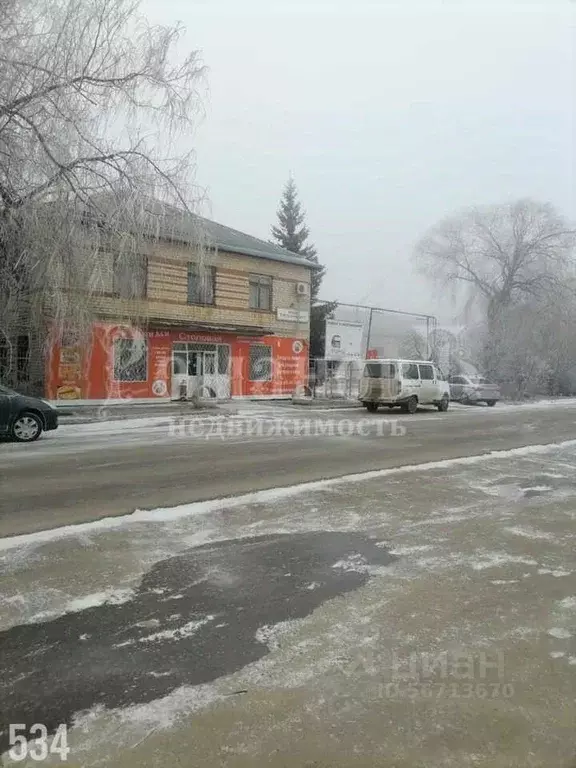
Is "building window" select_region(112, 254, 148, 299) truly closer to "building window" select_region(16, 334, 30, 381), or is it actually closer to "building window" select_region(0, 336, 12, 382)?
"building window" select_region(16, 334, 30, 381)

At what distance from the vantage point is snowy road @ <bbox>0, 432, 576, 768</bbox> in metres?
2.70

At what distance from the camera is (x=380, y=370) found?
69.0ft

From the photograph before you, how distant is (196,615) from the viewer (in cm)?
399

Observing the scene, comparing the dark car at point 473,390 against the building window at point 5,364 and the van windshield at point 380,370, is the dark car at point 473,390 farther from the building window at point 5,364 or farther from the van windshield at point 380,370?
the building window at point 5,364

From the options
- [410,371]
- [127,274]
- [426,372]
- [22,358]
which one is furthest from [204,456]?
[426,372]

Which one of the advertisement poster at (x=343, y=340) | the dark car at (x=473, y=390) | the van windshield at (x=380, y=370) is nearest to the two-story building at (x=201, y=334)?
the advertisement poster at (x=343, y=340)

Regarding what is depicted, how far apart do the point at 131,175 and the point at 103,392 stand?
31.0 ft

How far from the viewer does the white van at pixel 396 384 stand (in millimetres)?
20906

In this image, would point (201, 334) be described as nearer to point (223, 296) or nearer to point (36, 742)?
point (223, 296)

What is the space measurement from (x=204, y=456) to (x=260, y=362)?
1477 cm

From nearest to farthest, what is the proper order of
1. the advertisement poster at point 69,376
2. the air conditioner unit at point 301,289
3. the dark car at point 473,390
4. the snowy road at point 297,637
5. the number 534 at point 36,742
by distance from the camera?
the number 534 at point 36,742
the snowy road at point 297,637
the advertisement poster at point 69,376
the air conditioner unit at point 301,289
the dark car at point 473,390

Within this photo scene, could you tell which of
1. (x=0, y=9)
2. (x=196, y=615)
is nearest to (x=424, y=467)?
(x=196, y=615)

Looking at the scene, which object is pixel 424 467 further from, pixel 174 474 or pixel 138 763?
pixel 138 763

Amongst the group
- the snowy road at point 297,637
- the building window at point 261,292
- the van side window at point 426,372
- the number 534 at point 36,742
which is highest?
the building window at point 261,292
